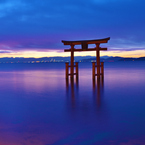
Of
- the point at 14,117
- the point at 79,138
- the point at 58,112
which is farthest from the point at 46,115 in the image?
the point at 79,138

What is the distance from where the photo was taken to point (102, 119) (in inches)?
202

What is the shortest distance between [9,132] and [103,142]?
218 cm

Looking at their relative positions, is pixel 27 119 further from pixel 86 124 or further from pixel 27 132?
pixel 86 124

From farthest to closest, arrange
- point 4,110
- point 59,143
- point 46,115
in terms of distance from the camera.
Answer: point 4,110, point 46,115, point 59,143

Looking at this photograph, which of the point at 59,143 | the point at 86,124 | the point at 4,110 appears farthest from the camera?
the point at 4,110

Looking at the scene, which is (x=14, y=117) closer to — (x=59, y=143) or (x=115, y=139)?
(x=59, y=143)

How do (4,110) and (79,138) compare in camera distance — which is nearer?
(79,138)

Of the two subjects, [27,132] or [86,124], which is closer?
[27,132]

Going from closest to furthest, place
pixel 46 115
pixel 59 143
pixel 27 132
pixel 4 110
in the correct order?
pixel 59 143 → pixel 27 132 → pixel 46 115 → pixel 4 110

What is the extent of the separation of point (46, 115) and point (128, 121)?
2.40 m

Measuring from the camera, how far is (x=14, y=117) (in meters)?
5.44

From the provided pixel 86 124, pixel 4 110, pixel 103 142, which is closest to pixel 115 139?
pixel 103 142

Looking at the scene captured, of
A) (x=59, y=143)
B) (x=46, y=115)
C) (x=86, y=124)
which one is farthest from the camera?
Result: (x=46, y=115)

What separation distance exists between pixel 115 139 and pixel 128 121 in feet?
4.28
